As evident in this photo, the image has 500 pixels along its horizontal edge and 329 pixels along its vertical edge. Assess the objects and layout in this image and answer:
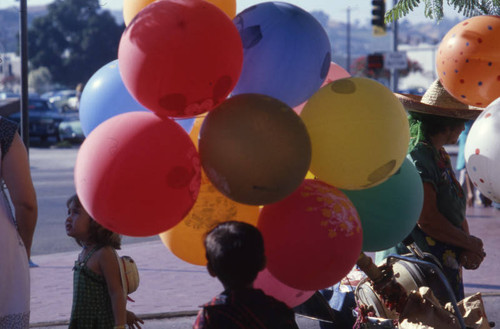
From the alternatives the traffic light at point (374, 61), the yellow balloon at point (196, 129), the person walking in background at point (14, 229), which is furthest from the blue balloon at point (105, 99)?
the traffic light at point (374, 61)

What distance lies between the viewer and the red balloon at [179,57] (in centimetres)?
279

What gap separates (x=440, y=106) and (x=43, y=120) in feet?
87.6

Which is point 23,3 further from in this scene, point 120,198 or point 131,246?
point 120,198

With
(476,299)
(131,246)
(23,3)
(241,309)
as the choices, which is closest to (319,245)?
→ (241,309)

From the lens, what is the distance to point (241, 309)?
2717mm

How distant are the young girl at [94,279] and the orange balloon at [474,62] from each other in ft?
6.31

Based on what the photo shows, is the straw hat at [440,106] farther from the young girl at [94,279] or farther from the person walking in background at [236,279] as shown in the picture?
the person walking in background at [236,279]

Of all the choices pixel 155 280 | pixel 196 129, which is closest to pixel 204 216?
pixel 196 129

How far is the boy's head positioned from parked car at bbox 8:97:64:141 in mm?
26776

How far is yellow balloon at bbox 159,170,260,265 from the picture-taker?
3059 millimetres

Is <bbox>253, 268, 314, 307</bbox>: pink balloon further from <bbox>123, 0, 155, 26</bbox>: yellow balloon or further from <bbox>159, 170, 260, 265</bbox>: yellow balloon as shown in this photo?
<bbox>123, 0, 155, 26</bbox>: yellow balloon

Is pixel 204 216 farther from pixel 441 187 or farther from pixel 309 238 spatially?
pixel 441 187

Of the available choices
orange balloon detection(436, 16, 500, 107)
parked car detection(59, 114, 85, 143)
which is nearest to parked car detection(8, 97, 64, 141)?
parked car detection(59, 114, 85, 143)

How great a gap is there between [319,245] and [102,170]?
0.79 meters
